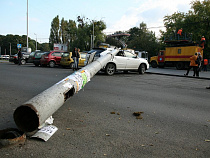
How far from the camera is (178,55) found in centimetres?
2800

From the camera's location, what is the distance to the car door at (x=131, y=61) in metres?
15.6

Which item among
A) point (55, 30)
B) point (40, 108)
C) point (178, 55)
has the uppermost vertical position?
point (55, 30)

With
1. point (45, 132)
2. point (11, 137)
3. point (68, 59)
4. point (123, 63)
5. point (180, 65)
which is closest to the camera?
point (11, 137)

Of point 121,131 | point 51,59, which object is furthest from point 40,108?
point 51,59

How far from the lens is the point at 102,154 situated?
3014 millimetres

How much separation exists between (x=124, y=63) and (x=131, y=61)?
70 centimetres

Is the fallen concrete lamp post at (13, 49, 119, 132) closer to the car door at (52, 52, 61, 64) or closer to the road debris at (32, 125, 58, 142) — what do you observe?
the road debris at (32, 125, 58, 142)

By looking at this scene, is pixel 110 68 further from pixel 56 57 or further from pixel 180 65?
pixel 180 65

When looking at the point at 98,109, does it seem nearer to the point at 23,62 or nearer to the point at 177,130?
the point at 177,130

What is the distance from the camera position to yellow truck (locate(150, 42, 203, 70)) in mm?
26797

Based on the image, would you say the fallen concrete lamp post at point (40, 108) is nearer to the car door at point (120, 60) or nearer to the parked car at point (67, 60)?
the car door at point (120, 60)

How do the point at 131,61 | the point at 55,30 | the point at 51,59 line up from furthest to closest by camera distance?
the point at 55,30 → the point at 51,59 → the point at 131,61

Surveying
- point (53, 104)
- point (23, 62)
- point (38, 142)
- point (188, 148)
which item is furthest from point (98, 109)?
point (23, 62)

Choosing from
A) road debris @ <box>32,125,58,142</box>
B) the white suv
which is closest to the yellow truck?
the white suv
